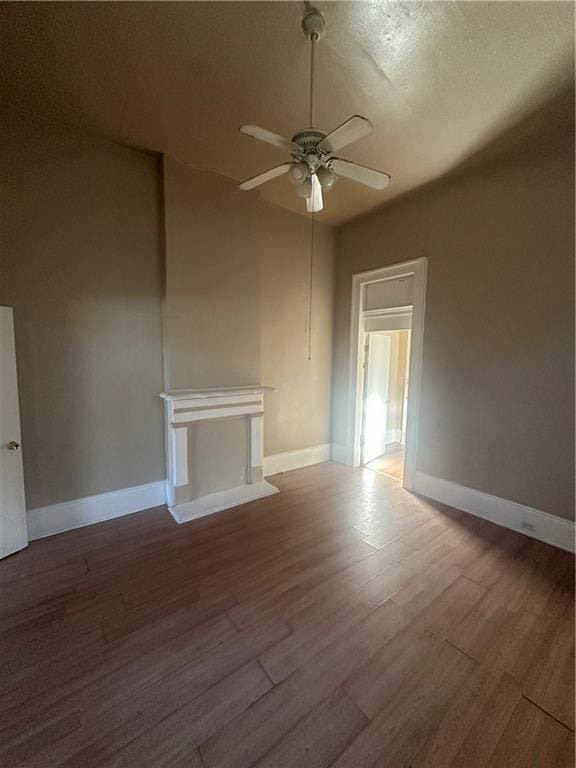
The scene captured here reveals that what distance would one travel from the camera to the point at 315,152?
164cm

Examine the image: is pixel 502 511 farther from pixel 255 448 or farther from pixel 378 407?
pixel 255 448

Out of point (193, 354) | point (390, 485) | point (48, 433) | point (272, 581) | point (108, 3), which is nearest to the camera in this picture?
point (108, 3)

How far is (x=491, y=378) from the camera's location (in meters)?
2.75

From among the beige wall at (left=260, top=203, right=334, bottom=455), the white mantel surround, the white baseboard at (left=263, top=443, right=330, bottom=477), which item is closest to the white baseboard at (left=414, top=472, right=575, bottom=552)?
the white baseboard at (left=263, top=443, right=330, bottom=477)

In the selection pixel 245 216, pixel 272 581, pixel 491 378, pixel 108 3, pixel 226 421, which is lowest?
pixel 272 581

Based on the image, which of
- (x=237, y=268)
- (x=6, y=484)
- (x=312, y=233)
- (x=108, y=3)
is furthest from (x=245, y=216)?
(x=6, y=484)

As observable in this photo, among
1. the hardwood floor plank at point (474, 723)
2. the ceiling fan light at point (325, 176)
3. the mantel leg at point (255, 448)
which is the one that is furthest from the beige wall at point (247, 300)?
the hardwood floor plank at point (474, 723)

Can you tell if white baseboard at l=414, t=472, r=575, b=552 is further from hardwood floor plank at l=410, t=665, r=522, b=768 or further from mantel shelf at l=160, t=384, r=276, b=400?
mantel shelf at l=160, t=384, r=276, b=400

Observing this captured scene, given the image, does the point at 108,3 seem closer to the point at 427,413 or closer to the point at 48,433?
the point at 48,433

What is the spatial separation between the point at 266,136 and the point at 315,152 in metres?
0.28

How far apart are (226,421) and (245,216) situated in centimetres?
216

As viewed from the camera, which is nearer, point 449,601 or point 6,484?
point 449,601

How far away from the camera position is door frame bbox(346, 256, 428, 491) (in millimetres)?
3250

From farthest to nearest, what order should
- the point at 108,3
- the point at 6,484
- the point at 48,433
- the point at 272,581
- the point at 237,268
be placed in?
1. the point at 237,268
2. the point at 48,433
3. the point at 6,484
4. the point at 272,581
5. the point at 108,3
